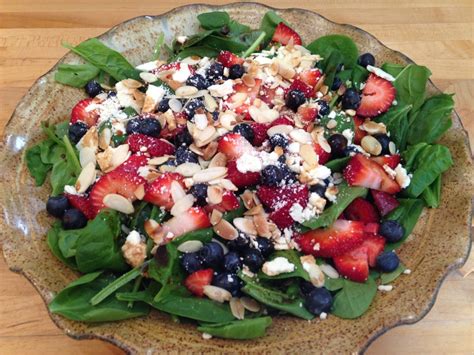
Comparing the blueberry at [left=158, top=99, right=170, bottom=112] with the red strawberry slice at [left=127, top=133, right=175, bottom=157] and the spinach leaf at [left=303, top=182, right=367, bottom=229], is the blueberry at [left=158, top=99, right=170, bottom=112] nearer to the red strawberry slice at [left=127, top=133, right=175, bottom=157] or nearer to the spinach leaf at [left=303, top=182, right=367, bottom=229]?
the red strawberry slice at [left=127, top=133, right=175, bottom=157]

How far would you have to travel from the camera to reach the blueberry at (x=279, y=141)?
1.22 m

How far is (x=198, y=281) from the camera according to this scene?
1.08 meters

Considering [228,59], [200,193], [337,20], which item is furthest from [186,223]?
[337,20]

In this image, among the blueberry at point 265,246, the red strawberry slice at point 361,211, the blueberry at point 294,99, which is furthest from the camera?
the blueberry at point 294,99

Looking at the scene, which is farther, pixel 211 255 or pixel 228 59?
pixel 228 59

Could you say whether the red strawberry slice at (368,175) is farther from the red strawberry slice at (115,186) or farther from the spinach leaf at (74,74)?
the spinach leaf at (74,74)

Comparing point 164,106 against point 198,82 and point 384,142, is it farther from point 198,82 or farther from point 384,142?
point 384,142

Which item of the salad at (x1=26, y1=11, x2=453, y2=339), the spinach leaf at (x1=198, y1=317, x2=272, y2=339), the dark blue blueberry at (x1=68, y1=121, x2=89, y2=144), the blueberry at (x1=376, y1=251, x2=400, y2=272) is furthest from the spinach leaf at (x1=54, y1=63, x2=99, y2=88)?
the blueberry at (x1=376, y1=251, x2=400, y2=272)

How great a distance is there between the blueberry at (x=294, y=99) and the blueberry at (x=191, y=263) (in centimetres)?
45

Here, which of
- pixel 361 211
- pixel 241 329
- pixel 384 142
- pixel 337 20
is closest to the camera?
pixel 241 329

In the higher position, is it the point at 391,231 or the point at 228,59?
the point at 228,59

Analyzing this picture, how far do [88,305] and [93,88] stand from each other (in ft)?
1.92

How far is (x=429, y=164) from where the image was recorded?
1.24 m

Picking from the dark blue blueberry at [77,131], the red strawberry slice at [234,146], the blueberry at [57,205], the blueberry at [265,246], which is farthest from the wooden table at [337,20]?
the red strawberry slice at [234,146]
